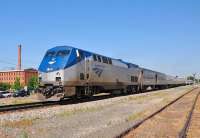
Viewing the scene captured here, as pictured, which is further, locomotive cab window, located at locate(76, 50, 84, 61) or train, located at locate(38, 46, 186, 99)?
locomotive cab window, located at locate(76, 50, 84, 61)

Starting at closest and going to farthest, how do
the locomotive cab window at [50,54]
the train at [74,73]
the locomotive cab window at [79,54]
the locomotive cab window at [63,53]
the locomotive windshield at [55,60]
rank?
the train at [74,73]
the locomotive windshield at [55,60]
the locomotive cab window at [63,53]
the locomotive cab window at [79,54]
the locomotive cab window at [50,54]

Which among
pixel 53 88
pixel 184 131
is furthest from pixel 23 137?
pixel 53 88

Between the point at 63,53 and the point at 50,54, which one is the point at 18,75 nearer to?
the point at 50,54

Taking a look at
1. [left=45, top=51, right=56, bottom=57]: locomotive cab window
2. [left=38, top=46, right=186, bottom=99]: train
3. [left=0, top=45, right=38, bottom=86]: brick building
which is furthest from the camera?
[left=0, top=45, right=38, bottom=86]: brick building

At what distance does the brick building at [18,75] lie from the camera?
533 ft

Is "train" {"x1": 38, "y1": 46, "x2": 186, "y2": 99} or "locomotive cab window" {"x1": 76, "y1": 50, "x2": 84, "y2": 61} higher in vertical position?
"locomotive cab window" {"x1": 76, "y1": 50, "x2": 84, "y2": 61}

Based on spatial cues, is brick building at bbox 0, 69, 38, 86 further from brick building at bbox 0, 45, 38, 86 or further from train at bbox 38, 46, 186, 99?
train at bbox 38, 46, 186, 99

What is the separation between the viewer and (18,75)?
163 metres

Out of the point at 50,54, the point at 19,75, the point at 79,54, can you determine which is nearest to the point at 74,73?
the point at 79,54

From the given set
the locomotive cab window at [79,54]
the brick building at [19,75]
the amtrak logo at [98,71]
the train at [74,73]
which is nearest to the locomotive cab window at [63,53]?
the train at [74,73]

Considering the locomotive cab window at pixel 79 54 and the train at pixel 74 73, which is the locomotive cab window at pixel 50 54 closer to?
the train at pixel 74 73

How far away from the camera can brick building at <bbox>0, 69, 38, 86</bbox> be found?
162 m

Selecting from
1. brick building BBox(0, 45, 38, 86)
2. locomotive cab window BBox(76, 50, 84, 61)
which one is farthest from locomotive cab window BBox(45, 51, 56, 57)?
brick building BBox(0, 45, 38, 86)

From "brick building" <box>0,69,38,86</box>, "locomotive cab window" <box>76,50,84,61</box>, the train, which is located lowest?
the train
